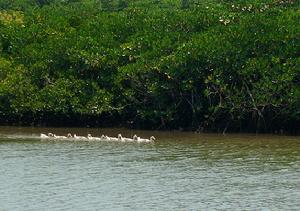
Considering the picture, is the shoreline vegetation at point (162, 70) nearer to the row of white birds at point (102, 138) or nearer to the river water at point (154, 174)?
the river water at point (154, 174)

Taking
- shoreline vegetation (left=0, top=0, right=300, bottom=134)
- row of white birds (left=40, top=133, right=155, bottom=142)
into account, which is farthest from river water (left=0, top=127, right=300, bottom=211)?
shoreline vegetation (left=0, top=0, right=300, bottom=134)

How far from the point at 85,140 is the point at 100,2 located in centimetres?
3100

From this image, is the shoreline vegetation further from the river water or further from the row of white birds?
the row of white birds

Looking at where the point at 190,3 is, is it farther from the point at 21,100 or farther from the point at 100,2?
the point at 21,100

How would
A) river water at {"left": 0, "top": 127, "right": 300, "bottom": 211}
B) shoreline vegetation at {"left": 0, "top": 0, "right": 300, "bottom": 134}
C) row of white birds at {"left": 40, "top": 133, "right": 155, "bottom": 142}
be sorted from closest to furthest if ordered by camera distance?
river water at {"left": 0, "top": 127, "right": 300, "bottom": 211} < row of white birds at {"left": 40, "top": 133, "right": 155, "bottom": 142} < shoreline vegetation at {"left": 0, "top": 0, "right": 300, "bottom": 134}

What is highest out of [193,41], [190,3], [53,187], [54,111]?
[190,3]

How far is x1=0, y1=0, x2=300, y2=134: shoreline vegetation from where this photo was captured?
1667 inches

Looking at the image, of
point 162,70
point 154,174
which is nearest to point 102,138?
point 162,70

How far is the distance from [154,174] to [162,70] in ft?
45.2

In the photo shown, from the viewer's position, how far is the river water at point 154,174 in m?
26.3

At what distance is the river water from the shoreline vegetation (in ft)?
7.25

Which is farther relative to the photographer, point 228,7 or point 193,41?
point 228,7

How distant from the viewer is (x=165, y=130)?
1775 inches

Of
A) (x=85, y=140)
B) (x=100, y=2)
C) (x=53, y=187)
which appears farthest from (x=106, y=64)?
(x=100, y=2)
